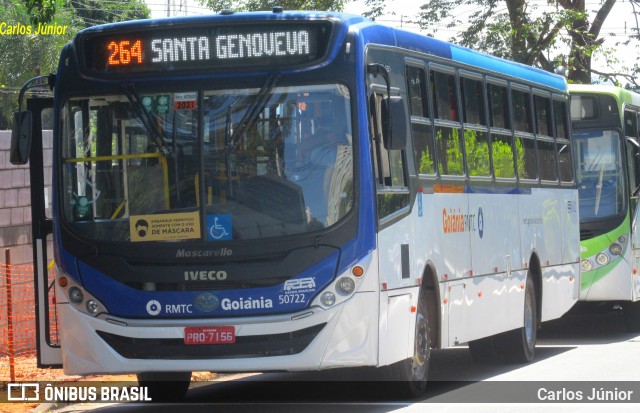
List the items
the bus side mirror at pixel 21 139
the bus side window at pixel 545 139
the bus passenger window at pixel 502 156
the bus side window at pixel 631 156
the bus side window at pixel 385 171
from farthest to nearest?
the bus side window at pixel 631 156 < the bus side window at pixel 545 139 < the bus passenger window at pixel 502 156 < the bus side mirror at pixel 21 139 < the bus side window at pixel 385 171

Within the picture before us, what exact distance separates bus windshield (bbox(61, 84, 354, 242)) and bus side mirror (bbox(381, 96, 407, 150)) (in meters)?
0.38

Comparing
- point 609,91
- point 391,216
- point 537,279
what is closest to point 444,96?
point 391,216

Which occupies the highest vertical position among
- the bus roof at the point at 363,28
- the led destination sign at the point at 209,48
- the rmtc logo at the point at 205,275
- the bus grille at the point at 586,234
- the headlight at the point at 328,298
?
the bus roof at the point at 363,28

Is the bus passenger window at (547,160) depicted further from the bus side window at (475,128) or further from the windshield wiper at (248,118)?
the windshield wiper at (248,118)

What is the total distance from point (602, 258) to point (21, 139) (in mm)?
10448

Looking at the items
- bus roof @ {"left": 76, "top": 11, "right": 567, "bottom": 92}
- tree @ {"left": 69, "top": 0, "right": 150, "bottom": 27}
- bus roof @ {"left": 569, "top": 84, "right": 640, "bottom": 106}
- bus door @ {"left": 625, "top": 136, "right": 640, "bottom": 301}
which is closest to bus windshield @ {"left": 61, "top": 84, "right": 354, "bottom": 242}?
bus roof @ {"left": 76, "top": 11, "right": 567, "bottom": 92}

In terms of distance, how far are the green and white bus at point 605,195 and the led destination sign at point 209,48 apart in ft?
30.2

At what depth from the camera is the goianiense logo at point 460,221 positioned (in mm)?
12945

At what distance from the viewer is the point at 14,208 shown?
54.4 ft

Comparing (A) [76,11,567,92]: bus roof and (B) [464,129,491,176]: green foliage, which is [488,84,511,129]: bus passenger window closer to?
(A) [76,11,567,92]: bus roof

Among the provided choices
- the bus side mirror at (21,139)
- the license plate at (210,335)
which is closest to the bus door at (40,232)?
the bus side mirror at (21,139)

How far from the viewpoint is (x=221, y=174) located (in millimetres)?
10797

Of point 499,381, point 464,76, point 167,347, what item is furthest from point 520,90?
point 167,347

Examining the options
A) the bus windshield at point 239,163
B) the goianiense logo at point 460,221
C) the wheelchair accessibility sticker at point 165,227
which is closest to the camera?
the bus windshield at point 239,163
